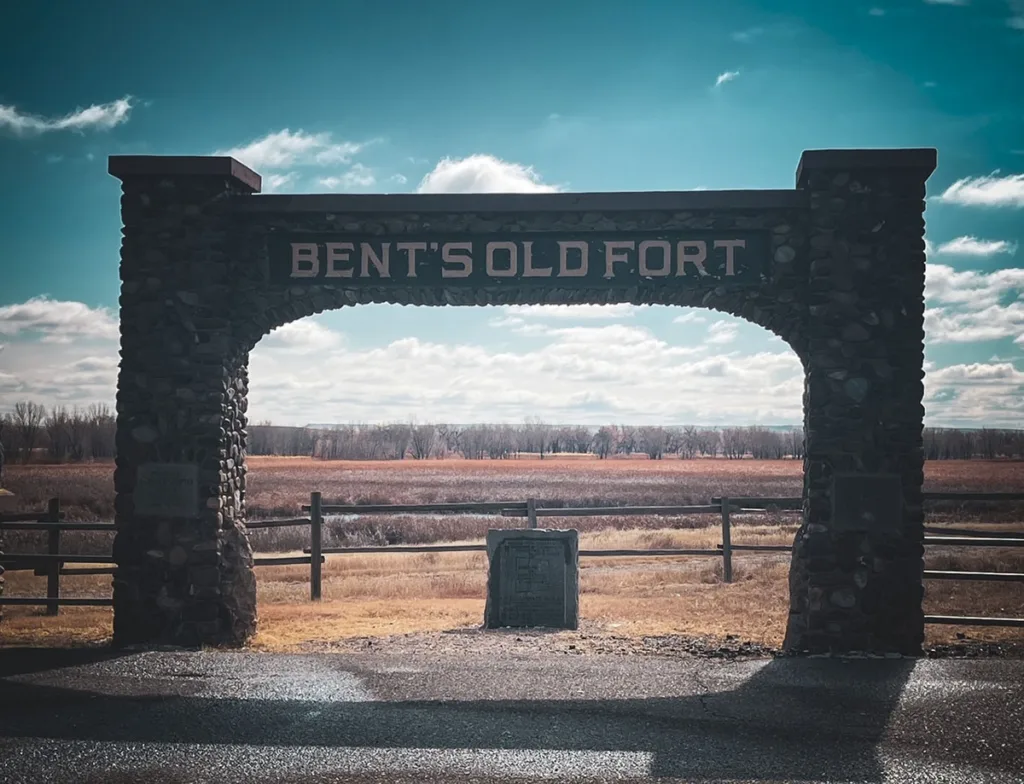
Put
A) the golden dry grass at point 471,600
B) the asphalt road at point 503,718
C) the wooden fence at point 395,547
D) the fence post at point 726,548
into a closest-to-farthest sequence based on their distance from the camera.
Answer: the asphalt road at point 503,718 < the wooden fence at point 395,547 < the golden dry grass at point 471,600 < the fence post at point 726,548

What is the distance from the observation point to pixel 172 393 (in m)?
10.2

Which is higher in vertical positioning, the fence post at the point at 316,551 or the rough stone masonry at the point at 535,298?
the rough stone masonry at the point at 535,298

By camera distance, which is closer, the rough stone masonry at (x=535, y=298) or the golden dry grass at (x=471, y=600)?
the rough stone masonry at (x=535, y=298)

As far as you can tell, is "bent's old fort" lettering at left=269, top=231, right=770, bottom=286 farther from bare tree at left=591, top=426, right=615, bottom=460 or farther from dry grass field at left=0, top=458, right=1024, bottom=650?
bare tree at left=591, top=426, right=615, bottom=460

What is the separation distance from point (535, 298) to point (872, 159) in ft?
12.5

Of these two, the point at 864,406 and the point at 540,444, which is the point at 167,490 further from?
the point at 540,444

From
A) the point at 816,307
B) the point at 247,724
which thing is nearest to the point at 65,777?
the point at 247,724

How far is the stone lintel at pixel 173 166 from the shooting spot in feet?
33.2

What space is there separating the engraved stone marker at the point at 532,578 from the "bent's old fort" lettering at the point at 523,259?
10.6 feet

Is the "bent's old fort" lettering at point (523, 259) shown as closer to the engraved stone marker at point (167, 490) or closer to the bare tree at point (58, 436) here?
the engraved stone marker at point (167, 490)

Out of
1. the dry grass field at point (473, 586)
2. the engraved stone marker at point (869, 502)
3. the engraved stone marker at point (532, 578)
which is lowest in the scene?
the dry grass field at point (473, 586)

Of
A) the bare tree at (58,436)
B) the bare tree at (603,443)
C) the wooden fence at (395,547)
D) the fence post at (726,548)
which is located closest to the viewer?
the wooden fence at (395,547)

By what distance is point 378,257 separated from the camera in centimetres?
1038

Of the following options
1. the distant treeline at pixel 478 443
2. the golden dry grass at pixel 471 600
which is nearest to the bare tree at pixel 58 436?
the distant treeline at pixel 478 443
